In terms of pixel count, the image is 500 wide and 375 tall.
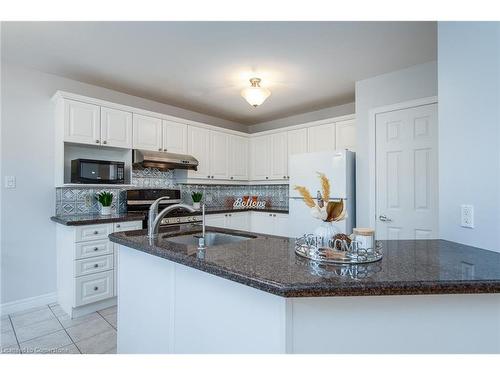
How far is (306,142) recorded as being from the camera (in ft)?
13.8

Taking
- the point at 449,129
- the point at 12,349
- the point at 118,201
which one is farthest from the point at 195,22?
the point at 12,349

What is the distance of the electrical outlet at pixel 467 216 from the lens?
141cm

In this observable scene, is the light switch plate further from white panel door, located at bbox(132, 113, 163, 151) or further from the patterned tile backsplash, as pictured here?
white panel door, located at bbox(132, 113, 163, 151)

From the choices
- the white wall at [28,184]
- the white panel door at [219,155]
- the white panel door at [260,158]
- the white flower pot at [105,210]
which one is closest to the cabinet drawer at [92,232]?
the white flower pot at [105,210]

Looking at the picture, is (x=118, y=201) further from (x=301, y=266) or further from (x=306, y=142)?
(x=301, y=266)

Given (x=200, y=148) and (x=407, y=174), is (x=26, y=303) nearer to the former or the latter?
(x=200, y=148)

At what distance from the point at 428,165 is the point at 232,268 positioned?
2556 millimetres

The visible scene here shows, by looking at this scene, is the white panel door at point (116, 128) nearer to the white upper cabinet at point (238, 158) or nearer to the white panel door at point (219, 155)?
the white panel door at point (219, 155)

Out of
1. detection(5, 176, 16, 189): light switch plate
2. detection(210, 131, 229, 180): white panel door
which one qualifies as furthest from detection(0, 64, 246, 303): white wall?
detection(210, 131, 229, 180): white panel door

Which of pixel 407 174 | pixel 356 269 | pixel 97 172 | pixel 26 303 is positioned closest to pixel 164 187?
pixel 97 172

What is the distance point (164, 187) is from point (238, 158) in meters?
1.31

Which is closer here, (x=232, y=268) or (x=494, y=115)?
(x=232, y=268)

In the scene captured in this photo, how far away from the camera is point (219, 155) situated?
445 cm

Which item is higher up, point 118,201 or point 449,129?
point 449,129
